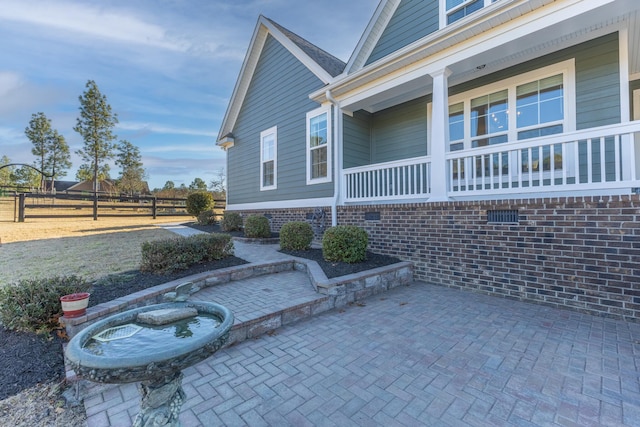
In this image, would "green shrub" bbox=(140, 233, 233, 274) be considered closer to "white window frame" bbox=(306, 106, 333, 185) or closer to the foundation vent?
"white window frame" bbox=(306, 106, 333, 185)

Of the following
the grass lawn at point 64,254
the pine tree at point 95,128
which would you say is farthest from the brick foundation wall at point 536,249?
the pine tree at point 95,128

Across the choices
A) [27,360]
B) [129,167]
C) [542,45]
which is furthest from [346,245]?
[129,167]

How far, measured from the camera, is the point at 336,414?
74.4 inches

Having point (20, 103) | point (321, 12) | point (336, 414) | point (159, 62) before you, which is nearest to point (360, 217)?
point (336, 414)

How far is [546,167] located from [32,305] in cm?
778

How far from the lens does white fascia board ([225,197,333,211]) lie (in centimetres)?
749

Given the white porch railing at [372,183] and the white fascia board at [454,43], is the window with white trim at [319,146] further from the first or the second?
the white fascia board at [454,43]

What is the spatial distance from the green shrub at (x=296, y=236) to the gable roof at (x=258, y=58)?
3.85 meters

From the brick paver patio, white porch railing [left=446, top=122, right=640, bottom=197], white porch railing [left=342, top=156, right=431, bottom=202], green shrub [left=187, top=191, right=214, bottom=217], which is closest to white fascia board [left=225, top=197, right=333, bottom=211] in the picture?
white porch railing [left=342, top=156, right=431, bottom=202]

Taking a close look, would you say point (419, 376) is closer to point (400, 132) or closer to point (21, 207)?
point (400, 132)

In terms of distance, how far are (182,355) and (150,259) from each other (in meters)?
3.65

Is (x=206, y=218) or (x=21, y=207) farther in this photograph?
(x=21, y=207)

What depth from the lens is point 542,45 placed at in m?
4.94

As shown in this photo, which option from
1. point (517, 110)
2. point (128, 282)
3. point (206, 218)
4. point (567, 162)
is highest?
point (517, 110)
